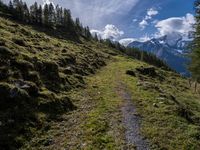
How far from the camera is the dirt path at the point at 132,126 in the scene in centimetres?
1911

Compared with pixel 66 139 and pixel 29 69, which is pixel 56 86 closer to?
pixel 29 69

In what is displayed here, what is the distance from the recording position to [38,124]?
67.7 feet

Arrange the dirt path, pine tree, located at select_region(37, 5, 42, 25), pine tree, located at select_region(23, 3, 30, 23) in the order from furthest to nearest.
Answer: pine tree, located at select_region(37, 5, 42, 25) → pine tree, located at select_region(23, 3, 30, 23) → the dirt path

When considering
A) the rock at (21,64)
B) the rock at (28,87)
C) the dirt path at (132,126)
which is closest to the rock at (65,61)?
the rock at (21,64)

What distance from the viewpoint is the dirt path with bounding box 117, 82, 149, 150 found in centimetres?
1911

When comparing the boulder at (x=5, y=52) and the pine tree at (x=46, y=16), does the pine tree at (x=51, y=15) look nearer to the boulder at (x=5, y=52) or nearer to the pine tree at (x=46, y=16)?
the pine tree at (x=46, y=16)

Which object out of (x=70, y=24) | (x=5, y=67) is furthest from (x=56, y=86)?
(x=70, y=24)

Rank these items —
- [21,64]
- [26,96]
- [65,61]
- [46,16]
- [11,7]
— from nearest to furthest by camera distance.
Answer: [26,96], [21,64], [65,61], [11,7], [46,16]

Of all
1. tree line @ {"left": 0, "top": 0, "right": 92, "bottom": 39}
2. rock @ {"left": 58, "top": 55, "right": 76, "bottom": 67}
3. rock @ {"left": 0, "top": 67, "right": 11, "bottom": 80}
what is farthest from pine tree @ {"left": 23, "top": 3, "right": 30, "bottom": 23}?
rock @ {"left": 0, "top": 67, "right": 11, "bottom": 80}

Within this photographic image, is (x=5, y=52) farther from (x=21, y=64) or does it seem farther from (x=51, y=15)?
(x=51, y=15)

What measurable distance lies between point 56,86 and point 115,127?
11.5 meters

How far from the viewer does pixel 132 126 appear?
22.4 m

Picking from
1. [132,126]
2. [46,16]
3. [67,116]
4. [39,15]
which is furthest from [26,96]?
[46,16]

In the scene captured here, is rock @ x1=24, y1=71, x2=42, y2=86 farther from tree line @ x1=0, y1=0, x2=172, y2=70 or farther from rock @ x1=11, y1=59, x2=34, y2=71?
tree line @ x1=0, y1=0, x2=172, y2=70
